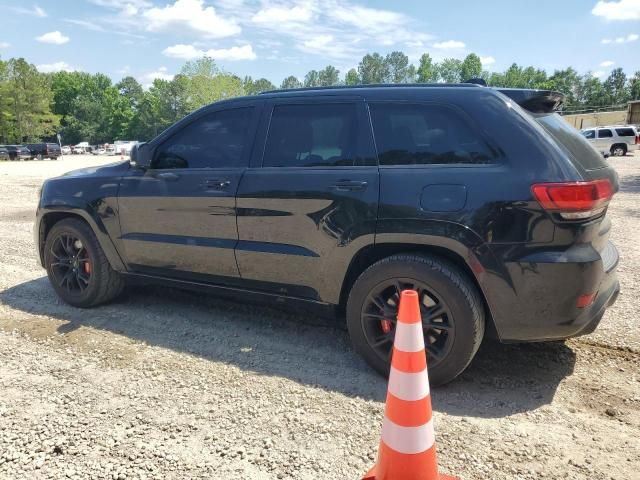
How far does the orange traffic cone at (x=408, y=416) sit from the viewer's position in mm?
2016

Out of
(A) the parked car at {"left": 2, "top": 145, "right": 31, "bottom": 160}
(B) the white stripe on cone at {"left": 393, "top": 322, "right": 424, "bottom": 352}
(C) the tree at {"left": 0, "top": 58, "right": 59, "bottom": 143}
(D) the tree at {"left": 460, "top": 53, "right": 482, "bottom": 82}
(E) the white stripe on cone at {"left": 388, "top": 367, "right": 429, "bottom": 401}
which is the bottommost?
(E) the white stripe on cone at {"left": 388, "top": 367, "right": 429, "bottom": 401}

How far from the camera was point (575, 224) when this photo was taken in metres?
2.70

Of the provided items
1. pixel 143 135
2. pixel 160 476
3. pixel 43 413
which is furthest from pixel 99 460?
pixel 143 135

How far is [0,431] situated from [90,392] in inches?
20.2

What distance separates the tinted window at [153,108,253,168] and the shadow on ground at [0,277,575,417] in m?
1.36

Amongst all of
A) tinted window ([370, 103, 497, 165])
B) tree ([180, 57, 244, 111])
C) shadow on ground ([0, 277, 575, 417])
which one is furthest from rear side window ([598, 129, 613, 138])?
tree ([180, 57, 244, 111])

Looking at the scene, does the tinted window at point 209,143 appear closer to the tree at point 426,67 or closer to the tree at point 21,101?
the tree at point 21,101

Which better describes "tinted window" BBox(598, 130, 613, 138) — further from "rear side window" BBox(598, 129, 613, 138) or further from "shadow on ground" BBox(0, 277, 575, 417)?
"shadow on ground" BBox(0, 277, 575, 417)

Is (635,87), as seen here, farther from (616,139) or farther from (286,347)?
(286,347)

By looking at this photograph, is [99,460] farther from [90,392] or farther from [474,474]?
[474,474]

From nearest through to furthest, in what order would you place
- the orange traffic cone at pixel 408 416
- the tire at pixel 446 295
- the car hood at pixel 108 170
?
1. the orange traffic cone at pixel 408 416
2. the tire at pixel 446 295
3. the car hood at pixel 108 170

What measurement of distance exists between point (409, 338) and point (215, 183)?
7.18 ft

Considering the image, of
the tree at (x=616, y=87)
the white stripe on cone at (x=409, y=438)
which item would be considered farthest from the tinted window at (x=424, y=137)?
the tree at (x=616, y=87)

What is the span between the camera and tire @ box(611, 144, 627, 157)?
31422mm
